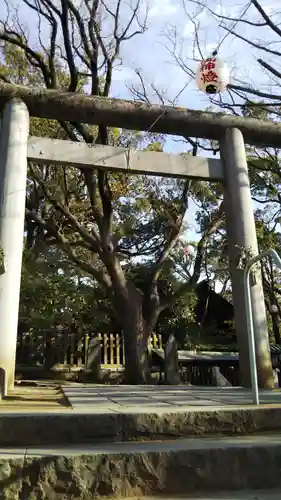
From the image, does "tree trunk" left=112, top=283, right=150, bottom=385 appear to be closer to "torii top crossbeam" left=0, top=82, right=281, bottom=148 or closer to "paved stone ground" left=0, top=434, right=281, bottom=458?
"torii top crossbeam" left=0, top=82, right=281, bottom=148

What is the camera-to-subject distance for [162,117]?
6.62 meters

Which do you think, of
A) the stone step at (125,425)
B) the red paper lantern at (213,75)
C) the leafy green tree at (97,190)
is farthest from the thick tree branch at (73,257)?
the stone step at (125,425)

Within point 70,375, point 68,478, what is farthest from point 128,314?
point 68,478

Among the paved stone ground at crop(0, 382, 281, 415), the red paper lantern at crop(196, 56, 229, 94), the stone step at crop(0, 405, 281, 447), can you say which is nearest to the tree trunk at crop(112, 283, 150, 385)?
the red paper lantern at crop(196, 56, 229, 94)

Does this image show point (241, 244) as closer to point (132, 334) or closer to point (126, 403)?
point (126, 403)

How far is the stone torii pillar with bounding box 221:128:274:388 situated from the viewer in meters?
5.63

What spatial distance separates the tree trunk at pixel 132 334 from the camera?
29.0 feet

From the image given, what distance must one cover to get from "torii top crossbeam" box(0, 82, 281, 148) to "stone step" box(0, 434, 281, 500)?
5.39 meters

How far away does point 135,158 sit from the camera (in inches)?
258

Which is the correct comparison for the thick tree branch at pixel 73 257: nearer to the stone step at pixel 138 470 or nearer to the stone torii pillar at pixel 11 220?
the stone torii pillar at pixel 11 220

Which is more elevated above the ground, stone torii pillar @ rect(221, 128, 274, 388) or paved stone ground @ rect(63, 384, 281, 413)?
stone torii pillar @ rect(221, 128, 274, 388)

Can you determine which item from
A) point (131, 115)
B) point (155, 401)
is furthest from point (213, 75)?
point (155, 401)

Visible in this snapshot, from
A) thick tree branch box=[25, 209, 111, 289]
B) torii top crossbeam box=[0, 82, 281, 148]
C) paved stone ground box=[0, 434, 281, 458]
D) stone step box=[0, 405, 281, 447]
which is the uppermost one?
torii top crossbeam box=[0, 82, 281, 148]

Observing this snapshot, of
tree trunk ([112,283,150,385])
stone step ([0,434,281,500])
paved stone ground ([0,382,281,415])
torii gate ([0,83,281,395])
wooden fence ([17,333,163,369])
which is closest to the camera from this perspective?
stone step ([0,434,281,500])
